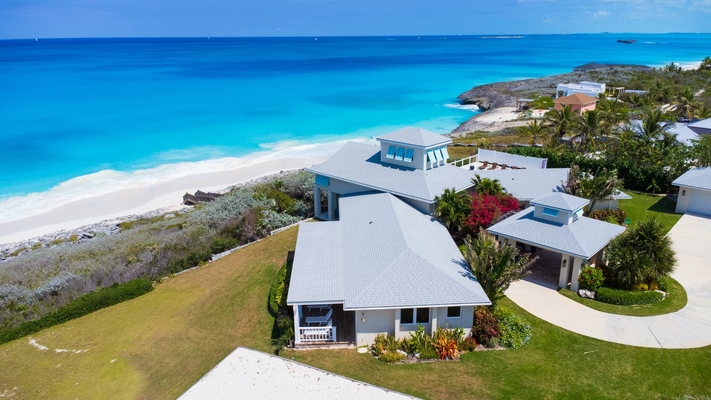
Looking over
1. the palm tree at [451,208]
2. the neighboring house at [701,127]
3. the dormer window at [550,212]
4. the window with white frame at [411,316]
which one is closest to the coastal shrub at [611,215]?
the dormer window at [550,212]

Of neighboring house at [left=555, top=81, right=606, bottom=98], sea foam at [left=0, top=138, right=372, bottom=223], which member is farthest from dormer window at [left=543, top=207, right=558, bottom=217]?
neighboring house at [left=555, top=81, right=606, bottom=98]

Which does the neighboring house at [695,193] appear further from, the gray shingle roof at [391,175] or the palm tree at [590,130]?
the gray shingle roof at [391,175]

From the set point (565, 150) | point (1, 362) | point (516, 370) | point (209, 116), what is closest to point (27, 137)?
point (209, 116)

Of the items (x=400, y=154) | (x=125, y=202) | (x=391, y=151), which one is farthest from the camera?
(x=125, y=202)

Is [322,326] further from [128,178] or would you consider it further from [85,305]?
[128,178]

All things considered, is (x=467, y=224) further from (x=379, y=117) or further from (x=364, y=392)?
(x=379, y=117)

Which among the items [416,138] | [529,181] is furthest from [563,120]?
[416,138]

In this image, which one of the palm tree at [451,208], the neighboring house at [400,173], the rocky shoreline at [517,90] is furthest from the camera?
the rocky shoreline at [517,90]
